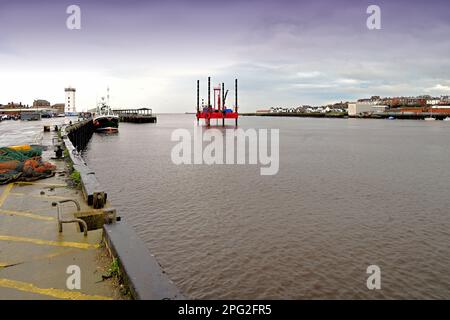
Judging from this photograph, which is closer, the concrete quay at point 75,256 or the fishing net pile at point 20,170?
the concrete quay at point 75,256

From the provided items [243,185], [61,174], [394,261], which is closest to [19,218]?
[61,174]

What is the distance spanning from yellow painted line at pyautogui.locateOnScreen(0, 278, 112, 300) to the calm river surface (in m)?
3.54

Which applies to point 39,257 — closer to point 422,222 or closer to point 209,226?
point 209,226

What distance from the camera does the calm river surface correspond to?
371 inches

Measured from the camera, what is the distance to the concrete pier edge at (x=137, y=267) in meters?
5.22

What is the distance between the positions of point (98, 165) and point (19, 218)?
2247 centimetres

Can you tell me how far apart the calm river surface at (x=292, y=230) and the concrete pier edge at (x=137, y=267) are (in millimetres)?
2594

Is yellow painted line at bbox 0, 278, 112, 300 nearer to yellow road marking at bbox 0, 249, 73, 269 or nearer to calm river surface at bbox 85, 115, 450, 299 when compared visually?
yellow road marking at bbox 0, 249, 73, 269

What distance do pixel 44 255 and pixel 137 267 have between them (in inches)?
101

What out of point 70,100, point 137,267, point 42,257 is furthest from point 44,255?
point 70,100

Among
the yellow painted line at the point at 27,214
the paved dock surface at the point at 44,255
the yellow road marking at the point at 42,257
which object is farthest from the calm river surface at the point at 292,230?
the yellow painted line at the point at 27,214

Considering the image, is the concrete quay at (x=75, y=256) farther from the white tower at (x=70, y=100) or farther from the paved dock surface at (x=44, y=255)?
the white tower at (x=70, y=100)
